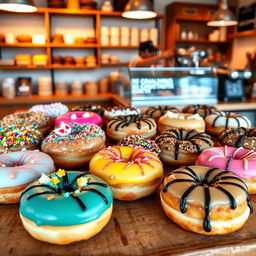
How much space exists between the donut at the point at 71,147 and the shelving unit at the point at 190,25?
4138mm

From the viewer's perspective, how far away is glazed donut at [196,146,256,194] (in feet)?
4.26

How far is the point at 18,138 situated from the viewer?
1.71 metres

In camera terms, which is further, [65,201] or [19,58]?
[19,58]

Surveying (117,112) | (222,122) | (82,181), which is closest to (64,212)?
(82,181)

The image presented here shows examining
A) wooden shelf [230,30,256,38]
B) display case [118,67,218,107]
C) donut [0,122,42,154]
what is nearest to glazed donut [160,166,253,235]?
donut [0,122,42,154]

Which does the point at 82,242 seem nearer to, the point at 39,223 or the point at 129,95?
the point at 39,223

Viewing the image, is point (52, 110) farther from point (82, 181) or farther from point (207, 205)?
point (207, 205)

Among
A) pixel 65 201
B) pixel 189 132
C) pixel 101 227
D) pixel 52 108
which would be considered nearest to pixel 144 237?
pixel 101 227

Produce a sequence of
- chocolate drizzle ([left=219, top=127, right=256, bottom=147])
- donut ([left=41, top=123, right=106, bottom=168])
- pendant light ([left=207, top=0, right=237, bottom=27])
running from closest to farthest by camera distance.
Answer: donut ([left=41, top=123, right=106, bottom=168]), chocolate drizzle ([left=219, top=127, right=256, bottom=147]), pendant light ([left=207, top=0, right=237, bottom=27])

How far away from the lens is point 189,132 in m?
1.85

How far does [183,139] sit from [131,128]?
41 cm

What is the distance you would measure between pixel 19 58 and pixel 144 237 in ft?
14.9

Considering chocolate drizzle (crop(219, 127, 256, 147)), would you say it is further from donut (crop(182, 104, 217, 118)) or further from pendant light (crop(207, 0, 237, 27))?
pendant light (crop(207, 0, 237, 27))

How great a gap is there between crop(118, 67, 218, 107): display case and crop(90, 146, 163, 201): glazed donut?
1835mm
